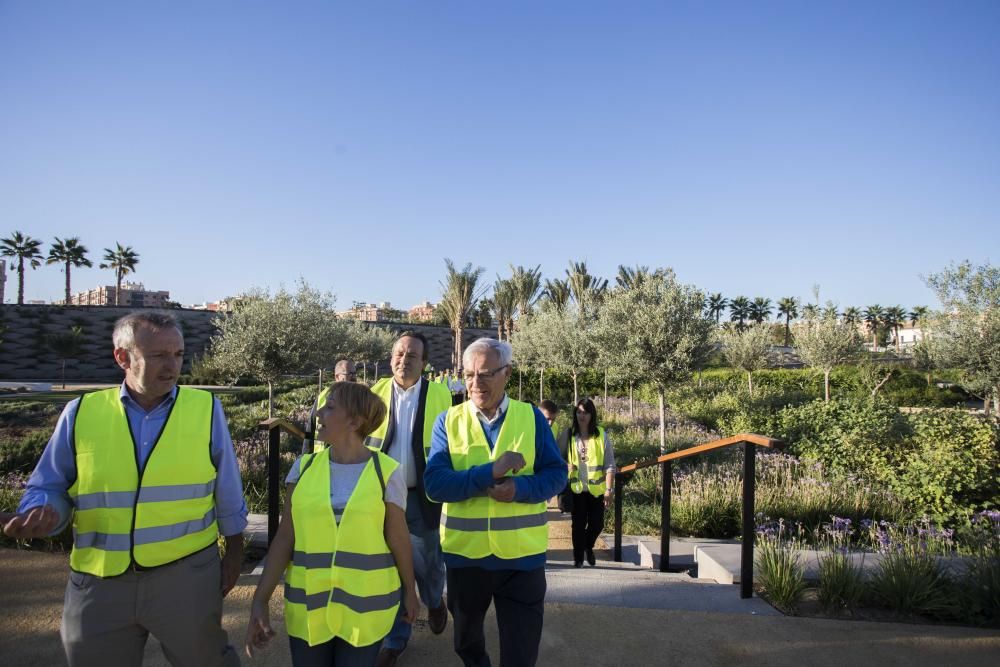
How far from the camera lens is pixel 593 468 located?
5770 mm

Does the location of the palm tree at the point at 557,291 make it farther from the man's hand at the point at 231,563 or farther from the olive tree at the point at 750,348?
the man's hand at the point at 231,563

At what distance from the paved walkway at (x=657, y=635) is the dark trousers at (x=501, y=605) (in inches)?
23.4

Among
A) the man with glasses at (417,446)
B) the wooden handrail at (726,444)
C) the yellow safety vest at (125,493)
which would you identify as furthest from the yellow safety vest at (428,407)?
the wooden handrail at (726,444)

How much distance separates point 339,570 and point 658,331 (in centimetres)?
1227

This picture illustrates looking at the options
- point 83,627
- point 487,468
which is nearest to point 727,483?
point 487,468

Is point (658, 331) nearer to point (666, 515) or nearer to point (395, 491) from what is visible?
point (666, 515)

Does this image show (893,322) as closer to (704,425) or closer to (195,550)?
(704,425)

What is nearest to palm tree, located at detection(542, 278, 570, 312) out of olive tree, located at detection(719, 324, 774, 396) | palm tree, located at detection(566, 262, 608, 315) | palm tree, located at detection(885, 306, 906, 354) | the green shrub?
palm tree, located at detection(566, 262, 608, 315)

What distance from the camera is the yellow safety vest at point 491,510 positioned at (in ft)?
8.54

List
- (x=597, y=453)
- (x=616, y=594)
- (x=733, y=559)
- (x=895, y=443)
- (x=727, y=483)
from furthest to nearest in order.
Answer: (x=895, y=443) < (x=727, y=483) < (x=597, y=453) < (x=733, y=559) < (x=616, y=594)

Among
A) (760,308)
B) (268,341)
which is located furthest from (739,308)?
(268,341)

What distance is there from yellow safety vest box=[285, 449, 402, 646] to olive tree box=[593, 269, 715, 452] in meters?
12.0

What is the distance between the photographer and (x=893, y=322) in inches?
Answer: 3191

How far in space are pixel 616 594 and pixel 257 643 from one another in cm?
248
